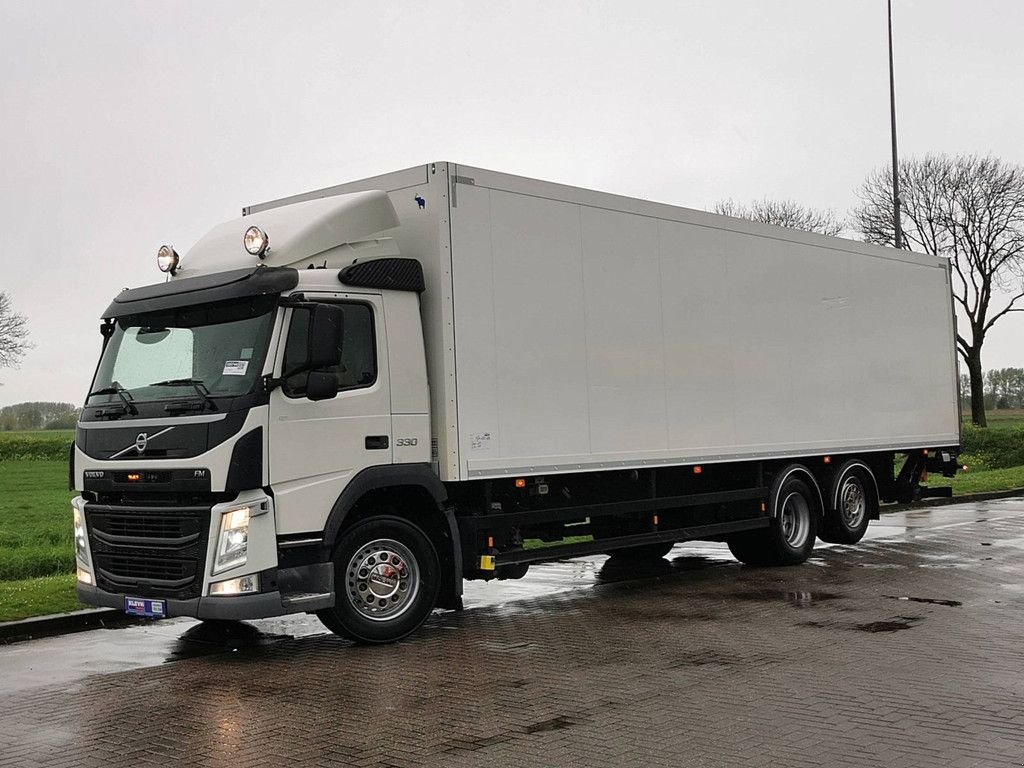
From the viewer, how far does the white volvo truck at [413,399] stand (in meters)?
8.70

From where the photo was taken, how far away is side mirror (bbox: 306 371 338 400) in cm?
870

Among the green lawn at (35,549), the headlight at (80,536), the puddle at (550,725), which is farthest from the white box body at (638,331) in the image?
the green lawn at (35,549)

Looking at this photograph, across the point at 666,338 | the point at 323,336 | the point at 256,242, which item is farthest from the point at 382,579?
the point at 666,338

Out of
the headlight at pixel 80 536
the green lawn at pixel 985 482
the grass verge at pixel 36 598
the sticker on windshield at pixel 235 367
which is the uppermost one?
the sticker on windshield at pixel 235 367

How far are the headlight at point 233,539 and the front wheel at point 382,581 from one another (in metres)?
0.82

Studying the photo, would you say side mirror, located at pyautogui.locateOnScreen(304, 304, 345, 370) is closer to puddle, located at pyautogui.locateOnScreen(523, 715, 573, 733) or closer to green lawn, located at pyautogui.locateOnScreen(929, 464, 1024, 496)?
puddle, located at pyautogui.locateOnScreen(523, 715, 573, 733)

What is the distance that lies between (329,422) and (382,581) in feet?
4.54

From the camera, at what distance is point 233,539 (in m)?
8.49

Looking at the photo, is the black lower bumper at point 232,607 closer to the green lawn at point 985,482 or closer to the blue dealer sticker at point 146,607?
the blue dealer sticker at point 146,607

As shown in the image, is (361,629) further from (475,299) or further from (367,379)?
(475,299)

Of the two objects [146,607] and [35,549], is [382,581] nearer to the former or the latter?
[146,607]

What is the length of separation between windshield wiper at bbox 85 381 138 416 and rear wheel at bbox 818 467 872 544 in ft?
29.2

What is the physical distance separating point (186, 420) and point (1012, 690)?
5.89m

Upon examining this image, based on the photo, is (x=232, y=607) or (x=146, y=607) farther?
(x=146, y=607)
